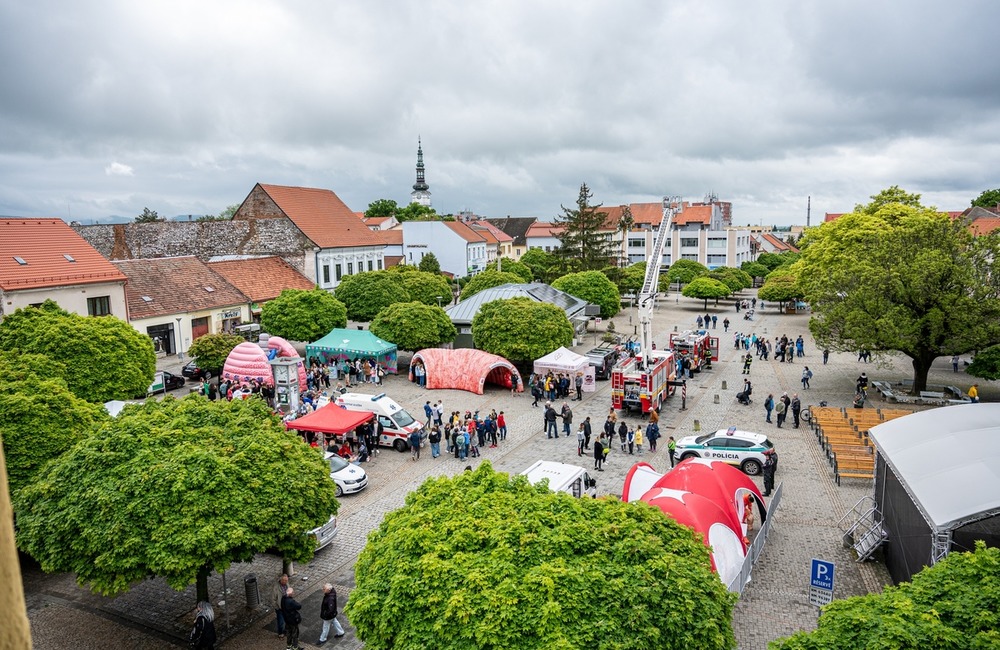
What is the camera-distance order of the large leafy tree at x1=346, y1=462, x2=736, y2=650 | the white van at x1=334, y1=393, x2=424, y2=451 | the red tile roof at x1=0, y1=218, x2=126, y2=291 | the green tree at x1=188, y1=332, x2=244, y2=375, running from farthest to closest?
the red tile roof at x1=0, y1=218, x2=126, y2=291
the green tree at x1=188, y1=332, x2=244, y2=375
the white van at x1=334, y1=393, x2=424, y2=451
the large leafy tree at x1=346, y1=462, x2=736, y2=650

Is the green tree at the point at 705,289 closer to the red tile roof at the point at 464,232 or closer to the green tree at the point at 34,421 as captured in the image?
the red tile roof at the point at 464,232

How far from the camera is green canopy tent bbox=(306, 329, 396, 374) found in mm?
32500

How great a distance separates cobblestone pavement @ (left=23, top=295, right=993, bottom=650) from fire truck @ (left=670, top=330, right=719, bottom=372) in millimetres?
2538

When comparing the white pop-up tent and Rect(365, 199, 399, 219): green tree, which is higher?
Rect(365, 199, 399, 219): green tree

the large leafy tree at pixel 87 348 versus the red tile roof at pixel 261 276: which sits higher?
the red tile roof at pixel 261 276

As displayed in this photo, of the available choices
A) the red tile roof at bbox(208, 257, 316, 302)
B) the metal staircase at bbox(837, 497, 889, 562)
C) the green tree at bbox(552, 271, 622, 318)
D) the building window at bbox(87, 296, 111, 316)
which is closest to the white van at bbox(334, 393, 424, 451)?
the metal staircase at bbox(837, 497, 889, 562)

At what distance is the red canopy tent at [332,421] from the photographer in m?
20.8

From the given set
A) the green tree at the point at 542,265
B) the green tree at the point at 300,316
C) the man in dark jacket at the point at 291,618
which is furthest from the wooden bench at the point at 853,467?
the green tree at the point at 542,265

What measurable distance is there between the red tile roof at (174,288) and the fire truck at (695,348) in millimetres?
26788

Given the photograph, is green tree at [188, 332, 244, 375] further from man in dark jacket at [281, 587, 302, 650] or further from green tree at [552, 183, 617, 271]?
green tree at [552, 183, 617, 271]

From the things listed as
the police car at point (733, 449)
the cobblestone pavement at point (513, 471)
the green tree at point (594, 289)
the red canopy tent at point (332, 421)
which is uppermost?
the green tree at point (594, 289)

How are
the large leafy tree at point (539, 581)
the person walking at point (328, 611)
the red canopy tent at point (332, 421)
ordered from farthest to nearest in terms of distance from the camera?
the red canopy tent at point (332, 421) < the person walking at point (328, 611) < the large leafy tree at point (539, 581)

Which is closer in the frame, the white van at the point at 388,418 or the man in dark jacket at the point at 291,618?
the man in dark jacket at the point at 291,618

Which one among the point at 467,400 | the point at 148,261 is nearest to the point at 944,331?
the point at 467,400
